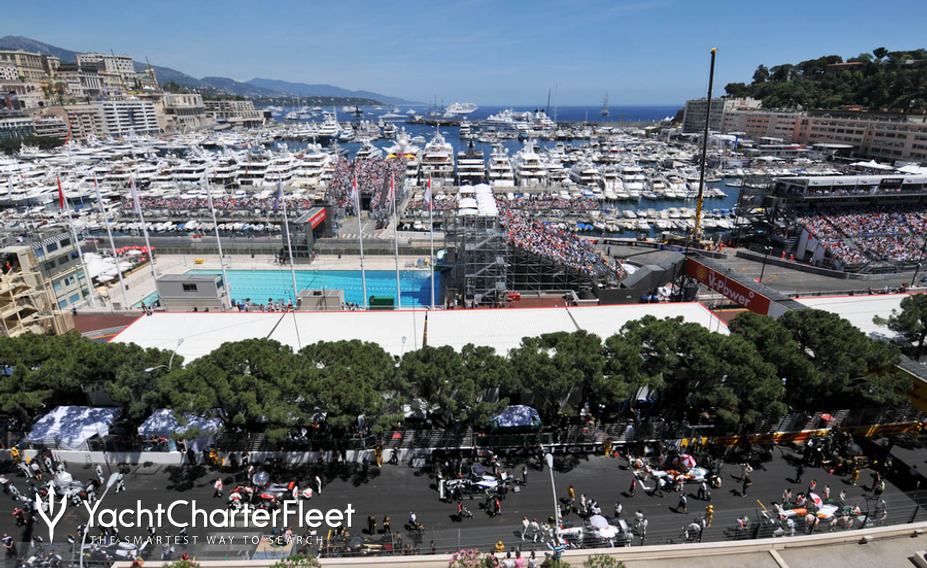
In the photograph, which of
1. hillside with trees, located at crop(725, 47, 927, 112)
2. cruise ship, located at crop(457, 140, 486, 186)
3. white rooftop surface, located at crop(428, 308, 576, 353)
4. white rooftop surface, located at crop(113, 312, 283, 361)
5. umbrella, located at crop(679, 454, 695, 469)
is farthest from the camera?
hillside with trees, located at crop(725, 47, 927, 112)

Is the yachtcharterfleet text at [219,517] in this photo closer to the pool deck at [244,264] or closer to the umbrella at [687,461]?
the umbrella at [687,461]

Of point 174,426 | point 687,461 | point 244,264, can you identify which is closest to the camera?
point 687,461

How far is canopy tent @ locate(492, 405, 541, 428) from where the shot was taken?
22.8 meters

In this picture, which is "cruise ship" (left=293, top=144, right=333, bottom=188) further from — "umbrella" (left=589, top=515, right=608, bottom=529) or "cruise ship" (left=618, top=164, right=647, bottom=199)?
"umbrella" (left=589, top=515, right=608, bottom=529)

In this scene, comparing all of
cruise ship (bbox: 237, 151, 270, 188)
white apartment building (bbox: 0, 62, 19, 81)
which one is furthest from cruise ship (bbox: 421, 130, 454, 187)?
white apartment building (bbox: 0, 62, 19, 81)

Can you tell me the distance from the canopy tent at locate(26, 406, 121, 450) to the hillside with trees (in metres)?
159

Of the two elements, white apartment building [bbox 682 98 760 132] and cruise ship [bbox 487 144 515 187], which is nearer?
cruise ship [bbox 487 144 515 187]

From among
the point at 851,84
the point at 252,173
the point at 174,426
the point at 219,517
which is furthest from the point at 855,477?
the point at 851,84

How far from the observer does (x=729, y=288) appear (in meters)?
34.2

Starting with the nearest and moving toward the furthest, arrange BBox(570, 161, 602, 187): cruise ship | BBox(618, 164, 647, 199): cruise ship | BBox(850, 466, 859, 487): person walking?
1. BBox(850, 466, 859, 487): person walking
2. BBox(618, 164, 647, 199): cruise ship
3. BBox(570, 161, 602, 187): cruise ship

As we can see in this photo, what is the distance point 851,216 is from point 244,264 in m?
73.2

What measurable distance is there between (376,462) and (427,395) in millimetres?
4066

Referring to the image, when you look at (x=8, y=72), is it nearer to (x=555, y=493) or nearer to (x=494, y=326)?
(x=494, y=326)

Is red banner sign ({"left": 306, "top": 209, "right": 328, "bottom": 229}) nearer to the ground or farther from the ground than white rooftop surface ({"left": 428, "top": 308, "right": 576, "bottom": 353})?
farther from the ground
